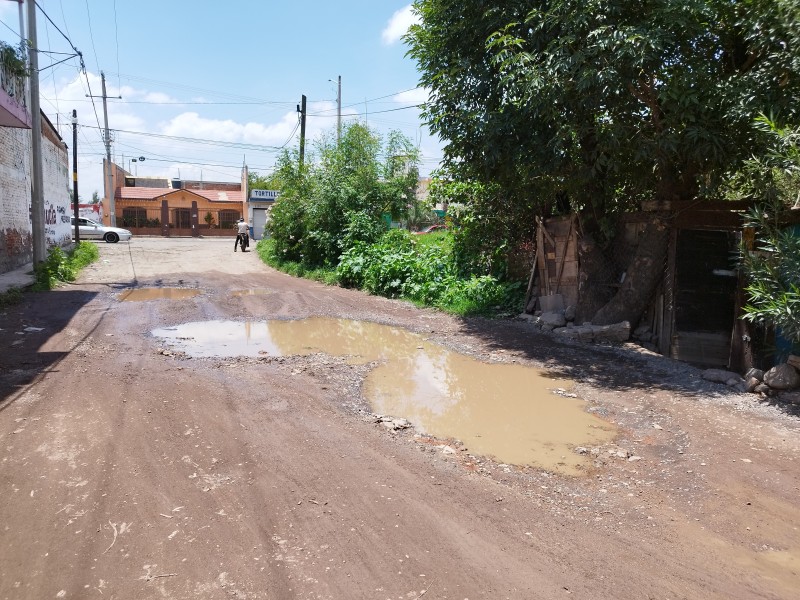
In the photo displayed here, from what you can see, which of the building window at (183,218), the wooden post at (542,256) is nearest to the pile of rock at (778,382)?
the wooden post at (542,256)

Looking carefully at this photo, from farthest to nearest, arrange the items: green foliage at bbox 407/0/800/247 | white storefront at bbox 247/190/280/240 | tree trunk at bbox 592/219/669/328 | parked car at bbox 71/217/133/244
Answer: white storefront at bbox 247/190/280/240
parked car at bbox 71/217/133/244
tree trunk at bbox 592/219/669/328
green foliage at bbox 407/0/800/247

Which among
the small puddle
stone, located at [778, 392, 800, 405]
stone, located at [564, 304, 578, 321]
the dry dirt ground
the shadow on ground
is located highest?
stone, located at [564, 304, 578, 321]

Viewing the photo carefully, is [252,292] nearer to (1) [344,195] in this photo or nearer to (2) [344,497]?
(1) [344,195]

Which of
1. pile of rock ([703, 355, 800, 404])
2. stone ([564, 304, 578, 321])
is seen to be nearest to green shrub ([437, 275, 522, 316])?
stone ([564, 304, 578, 321])

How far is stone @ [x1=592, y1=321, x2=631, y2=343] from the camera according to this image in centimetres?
893

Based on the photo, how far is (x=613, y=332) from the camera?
9000mm

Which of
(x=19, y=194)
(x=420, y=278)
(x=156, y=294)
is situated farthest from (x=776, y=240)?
(x=19, y=194)

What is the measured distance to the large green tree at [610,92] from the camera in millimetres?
7000

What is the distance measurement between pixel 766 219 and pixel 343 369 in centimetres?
518

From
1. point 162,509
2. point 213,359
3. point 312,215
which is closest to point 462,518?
point 162,509

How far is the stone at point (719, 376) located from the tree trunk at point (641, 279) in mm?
1892

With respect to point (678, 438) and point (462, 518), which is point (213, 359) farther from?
point (678, 438)

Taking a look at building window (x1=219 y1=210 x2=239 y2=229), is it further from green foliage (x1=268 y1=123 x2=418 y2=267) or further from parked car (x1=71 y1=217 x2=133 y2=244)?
green foliage (x1=268 y1=123 x2=418 y2=267)

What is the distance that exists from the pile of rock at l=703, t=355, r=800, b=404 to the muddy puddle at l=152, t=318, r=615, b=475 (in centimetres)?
201
